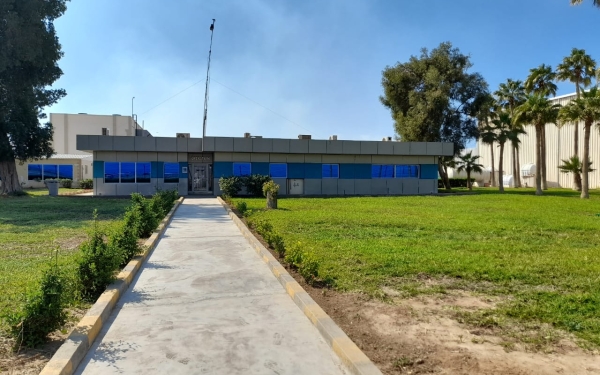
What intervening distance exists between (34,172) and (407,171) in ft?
130

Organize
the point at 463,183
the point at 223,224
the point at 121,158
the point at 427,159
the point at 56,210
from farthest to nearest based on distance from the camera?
the point at 463,183
the point at 427,159
the point at 121,158
the point at 56,210
the point at 223,224

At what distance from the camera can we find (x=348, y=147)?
32906 mm

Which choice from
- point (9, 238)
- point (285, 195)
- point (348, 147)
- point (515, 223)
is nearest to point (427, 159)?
point (348, 147)

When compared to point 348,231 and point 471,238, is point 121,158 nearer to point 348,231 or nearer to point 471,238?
point 348,231

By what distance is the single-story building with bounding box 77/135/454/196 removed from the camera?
30.3m

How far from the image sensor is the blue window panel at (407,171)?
116 ft

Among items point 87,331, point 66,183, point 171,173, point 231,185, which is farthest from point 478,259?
point 66,183

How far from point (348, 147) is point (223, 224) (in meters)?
19.8

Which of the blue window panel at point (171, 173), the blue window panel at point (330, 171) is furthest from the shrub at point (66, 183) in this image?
the blue window panel at point (330, 171)

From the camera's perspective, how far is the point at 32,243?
1052 cm

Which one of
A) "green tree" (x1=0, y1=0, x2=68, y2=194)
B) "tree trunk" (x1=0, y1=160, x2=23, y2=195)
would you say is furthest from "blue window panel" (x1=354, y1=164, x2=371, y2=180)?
"tree trunk" (x1=0, y1=160, x2=23, y2=195)

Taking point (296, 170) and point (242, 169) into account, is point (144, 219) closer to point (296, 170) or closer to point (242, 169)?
point (242, 169)

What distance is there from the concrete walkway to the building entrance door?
2425 centimetres

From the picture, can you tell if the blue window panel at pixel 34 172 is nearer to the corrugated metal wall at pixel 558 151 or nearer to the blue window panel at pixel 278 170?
the blue window panel at pixel 278 170
